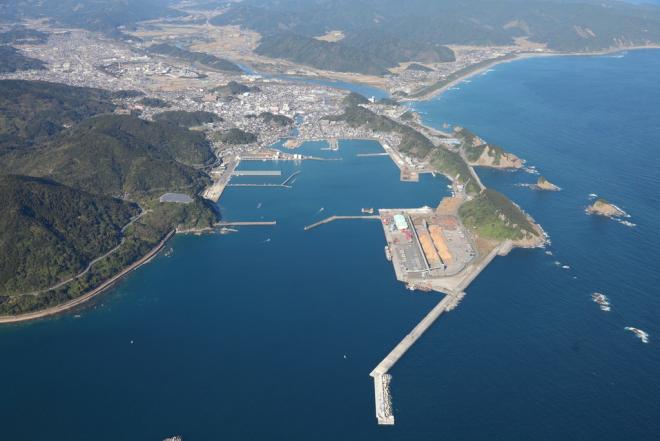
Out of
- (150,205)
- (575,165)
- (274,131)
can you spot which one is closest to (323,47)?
(274,131)

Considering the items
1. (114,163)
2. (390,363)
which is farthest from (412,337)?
(114,163)

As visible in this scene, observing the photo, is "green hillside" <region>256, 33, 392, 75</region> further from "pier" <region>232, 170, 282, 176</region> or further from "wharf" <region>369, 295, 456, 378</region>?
"wharf" <region>369, 295, 456, 378</region>

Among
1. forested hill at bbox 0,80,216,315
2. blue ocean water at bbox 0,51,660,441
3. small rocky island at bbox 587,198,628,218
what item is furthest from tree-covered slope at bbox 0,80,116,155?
small rocky island at bbox 587,198,628,218

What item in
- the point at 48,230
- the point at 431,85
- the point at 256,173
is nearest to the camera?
the point at 48,230

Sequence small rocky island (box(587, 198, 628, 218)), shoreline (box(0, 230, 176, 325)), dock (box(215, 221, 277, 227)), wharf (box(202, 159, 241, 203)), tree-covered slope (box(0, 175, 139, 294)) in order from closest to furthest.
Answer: shoreline (box(0, 230, 176, 325)) → tree-covered slope (box(0, 175, 139, 294)) → dock (box(215, 221, 277, 227)) → small rocky island (box(587, 198, 628, 218)) → wharf (box(202, 159, 241, 203))

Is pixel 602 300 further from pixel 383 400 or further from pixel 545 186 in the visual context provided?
pixel 545 186

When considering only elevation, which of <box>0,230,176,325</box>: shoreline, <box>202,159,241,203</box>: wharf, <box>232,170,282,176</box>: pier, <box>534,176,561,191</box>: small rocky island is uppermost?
<box>534,176,561,191</box>: small rocky island

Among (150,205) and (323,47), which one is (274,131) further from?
(323,47)

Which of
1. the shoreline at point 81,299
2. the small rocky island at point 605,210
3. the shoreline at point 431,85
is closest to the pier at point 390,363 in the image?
the shoreline at point 81,299
